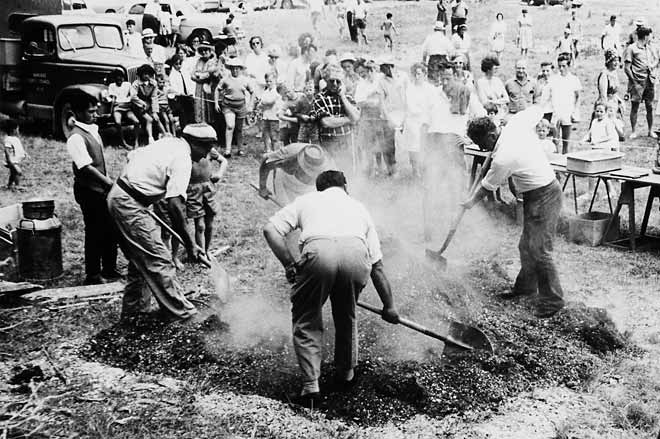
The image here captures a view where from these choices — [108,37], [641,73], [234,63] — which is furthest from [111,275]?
[641,73]

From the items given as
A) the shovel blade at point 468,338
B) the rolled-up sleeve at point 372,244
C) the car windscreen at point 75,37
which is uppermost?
the car windscreen at point 75,37

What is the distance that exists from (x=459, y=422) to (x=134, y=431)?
7.02 feet

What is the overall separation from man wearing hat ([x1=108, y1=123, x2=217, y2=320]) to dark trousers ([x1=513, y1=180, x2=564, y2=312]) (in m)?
3.00

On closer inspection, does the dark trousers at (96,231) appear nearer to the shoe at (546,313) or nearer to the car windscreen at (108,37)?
the shoe at (546,313)

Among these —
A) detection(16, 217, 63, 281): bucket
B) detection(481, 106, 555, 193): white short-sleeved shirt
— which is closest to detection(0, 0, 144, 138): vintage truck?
detection(16, 217, 63, 281): bucket

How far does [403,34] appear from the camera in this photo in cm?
2377

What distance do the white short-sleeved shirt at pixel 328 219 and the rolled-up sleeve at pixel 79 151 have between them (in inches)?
111

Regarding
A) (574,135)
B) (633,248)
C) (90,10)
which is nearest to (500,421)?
(633,248)

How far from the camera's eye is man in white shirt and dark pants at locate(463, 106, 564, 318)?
658 cm

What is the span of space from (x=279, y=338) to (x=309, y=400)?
108cm

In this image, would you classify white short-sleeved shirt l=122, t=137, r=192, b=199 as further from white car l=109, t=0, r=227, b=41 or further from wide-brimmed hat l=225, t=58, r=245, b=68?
white car l=109, t=0, r=227, b=41

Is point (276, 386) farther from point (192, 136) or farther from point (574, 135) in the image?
point (574, 135)

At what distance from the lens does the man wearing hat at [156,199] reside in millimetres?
5945

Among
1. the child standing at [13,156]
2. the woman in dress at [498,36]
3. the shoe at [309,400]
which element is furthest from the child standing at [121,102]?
the woman in dress at [498,36]
